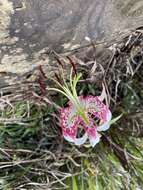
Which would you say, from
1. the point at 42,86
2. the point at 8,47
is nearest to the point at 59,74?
the point at 42,86

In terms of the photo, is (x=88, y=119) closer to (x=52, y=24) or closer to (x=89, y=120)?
(x=89, y=120)

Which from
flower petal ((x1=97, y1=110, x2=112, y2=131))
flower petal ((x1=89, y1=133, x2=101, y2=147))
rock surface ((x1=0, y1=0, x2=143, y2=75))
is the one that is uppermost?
rock surface ((x1=0, y1=0, x2=143, y2=75))

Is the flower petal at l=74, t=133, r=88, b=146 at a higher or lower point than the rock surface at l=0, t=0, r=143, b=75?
lower

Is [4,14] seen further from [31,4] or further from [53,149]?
[53,149]

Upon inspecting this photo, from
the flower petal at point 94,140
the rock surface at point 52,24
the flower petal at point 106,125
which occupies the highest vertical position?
the rock surface at point 52,24

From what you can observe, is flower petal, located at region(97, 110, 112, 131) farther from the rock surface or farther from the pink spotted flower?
the rock surface

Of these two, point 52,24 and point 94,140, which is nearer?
point 52,24

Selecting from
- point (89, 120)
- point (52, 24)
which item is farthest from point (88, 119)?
point (52, 24)

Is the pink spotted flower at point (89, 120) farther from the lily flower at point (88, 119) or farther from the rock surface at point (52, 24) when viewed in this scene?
the rock surface at point (52, 24)

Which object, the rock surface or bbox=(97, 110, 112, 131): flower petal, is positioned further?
bbox=(97, 110, 112, 131): flower petal

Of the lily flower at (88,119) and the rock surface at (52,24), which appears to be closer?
the rock surface at (52,24)

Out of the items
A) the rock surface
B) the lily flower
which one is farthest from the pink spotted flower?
the rock surface

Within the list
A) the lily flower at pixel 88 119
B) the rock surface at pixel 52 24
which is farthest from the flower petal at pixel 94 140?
the rock surface at pixel 52 24
